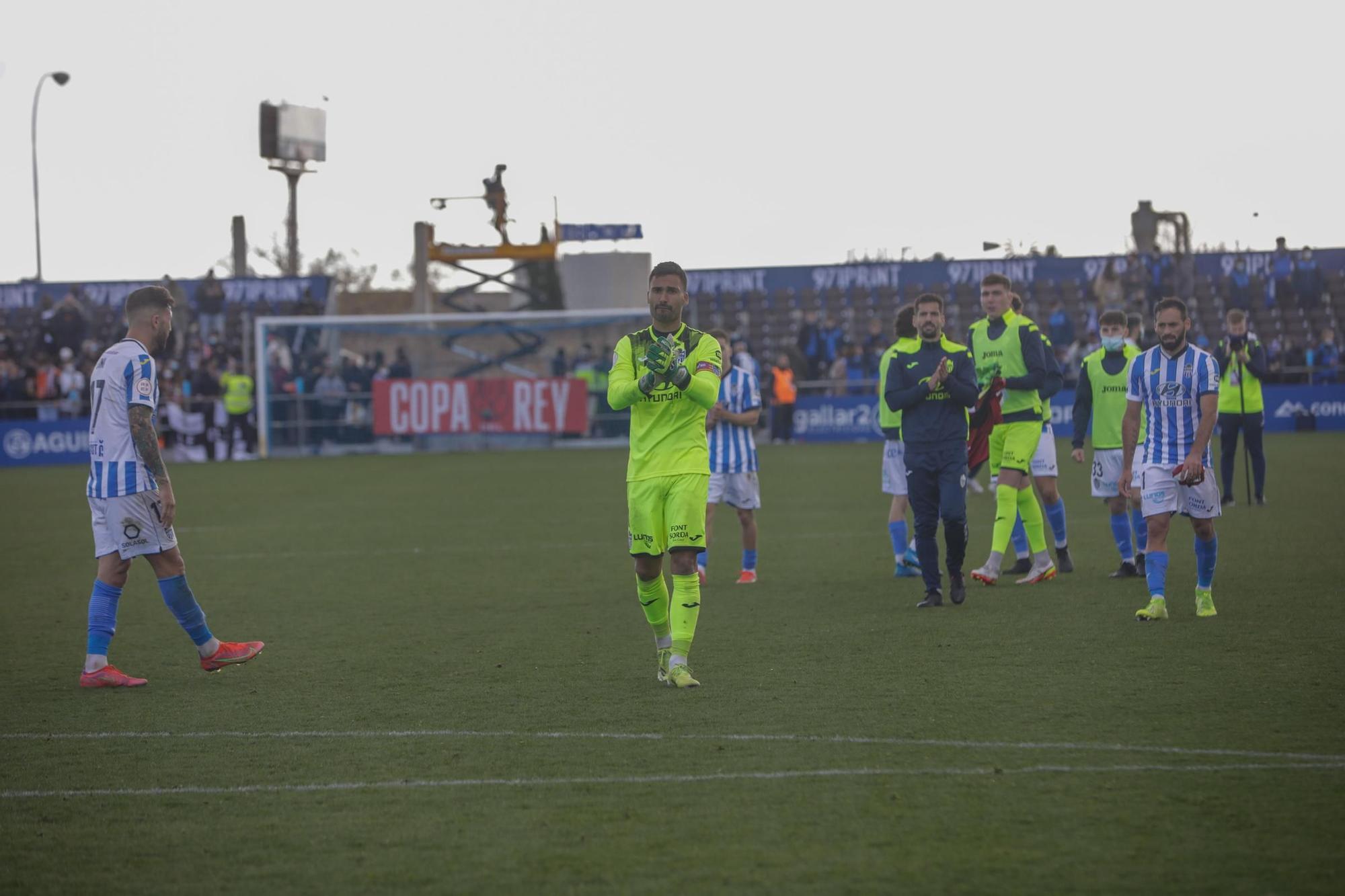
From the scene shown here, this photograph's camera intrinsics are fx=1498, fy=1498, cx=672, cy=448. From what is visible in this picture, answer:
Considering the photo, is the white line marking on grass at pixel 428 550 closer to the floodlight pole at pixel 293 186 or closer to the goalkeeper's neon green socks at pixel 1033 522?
the goalkeeper's neon green socks at pixel 1033 522

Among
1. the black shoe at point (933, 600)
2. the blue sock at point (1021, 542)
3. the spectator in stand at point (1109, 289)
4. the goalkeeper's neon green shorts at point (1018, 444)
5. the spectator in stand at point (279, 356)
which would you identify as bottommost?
the black shoe at point (933, 600)

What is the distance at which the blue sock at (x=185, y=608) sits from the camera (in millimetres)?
7711

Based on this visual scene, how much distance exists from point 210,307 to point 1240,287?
26.7 m

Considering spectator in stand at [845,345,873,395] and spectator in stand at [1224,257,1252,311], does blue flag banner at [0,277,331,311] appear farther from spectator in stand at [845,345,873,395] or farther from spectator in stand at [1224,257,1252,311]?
spectator in stand at [1224,257,1252,311]

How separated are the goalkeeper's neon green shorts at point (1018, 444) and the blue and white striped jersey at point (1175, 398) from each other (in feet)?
5.50

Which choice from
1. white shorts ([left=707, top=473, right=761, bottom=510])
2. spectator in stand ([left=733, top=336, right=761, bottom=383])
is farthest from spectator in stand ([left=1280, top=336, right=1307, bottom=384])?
white shorts ([left=707, top=473, right=761, bottom=510])

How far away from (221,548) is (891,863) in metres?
11.9

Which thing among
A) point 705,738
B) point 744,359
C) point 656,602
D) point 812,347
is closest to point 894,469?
point 656,602

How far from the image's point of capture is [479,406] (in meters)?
33.9

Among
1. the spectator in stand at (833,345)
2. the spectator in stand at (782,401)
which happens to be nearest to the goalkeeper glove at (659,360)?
the spectator in stand at (782,401)

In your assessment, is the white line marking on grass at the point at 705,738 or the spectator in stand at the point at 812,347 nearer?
the white line marking on grass at the point at 705,738

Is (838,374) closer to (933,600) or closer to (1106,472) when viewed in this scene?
(1106,472)

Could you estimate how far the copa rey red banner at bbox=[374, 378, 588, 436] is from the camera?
111ft

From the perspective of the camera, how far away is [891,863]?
4.38 m
